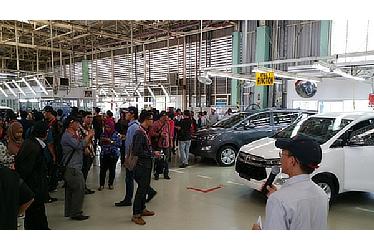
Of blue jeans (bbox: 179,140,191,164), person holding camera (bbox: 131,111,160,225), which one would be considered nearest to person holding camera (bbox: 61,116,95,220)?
person holding camera (bbox: 131,111,160,225)

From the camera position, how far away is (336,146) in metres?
5.31

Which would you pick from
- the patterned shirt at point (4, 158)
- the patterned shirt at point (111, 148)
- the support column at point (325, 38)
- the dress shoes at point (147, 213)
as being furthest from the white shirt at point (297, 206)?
the support column at point (325, 38)

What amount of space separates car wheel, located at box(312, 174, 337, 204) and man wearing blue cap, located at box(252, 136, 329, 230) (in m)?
3.43

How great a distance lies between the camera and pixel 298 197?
1800 millimetres

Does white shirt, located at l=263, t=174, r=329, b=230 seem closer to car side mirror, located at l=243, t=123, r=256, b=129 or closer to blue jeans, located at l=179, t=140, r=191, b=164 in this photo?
blue jeans, located at l=179, t=140, r=191, b=164

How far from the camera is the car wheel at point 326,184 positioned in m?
5.16

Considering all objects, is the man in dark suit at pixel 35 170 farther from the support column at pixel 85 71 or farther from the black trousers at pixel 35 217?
the support column at pixel 85 71

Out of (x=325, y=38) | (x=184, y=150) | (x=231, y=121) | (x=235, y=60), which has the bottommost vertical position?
(x=184, y=150)

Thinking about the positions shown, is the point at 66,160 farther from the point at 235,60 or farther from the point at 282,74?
the point at 235,60

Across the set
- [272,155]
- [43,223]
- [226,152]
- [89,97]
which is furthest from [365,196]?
[89,97]

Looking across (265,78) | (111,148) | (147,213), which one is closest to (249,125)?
(265,78)

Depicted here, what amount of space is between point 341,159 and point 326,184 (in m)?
0.48
